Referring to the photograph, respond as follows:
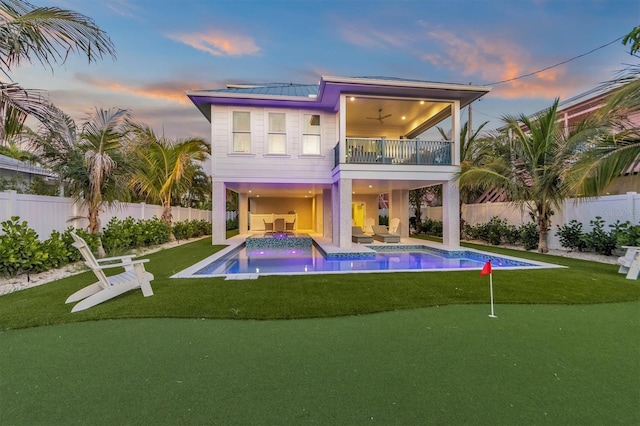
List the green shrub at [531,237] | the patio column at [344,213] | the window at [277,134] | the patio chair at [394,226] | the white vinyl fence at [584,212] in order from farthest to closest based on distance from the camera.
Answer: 1. the patio chair at [394,226]
2. the window at [277,134]
3. the green shrub at [531,237]
4. the patio column at [344,213]
5. the white vinyl fence at [584,212]

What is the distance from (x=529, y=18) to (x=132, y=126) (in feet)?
51.5

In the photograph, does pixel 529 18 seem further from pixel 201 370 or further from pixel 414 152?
pixel 201 370

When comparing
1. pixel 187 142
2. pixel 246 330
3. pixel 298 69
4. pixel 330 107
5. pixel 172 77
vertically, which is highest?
pixel 298 69

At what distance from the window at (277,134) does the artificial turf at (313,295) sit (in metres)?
8.06

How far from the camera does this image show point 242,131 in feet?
44.0

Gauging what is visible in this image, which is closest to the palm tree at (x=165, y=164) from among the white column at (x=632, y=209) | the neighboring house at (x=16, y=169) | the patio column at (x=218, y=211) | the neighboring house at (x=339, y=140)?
the neighboring house at (x=339, y=140)

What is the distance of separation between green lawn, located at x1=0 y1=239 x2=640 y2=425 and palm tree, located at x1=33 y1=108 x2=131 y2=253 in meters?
4.22

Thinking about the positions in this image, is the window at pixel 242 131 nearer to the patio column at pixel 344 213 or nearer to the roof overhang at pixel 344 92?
the roof overhang at pixel 344 92

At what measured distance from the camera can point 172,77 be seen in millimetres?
15742

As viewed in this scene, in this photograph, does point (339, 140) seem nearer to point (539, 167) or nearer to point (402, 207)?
point (402, 207)

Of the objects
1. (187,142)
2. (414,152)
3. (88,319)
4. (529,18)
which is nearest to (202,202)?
(187,142)

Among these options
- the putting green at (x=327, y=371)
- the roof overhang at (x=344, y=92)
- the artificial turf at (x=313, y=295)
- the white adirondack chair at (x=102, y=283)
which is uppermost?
the roof overhang at (x=344, y=92)

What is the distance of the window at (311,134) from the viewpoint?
13.7 metres

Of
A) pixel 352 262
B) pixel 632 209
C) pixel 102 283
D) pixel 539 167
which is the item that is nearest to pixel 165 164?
pixel 352 262
